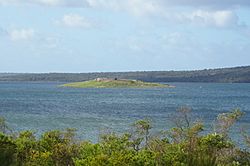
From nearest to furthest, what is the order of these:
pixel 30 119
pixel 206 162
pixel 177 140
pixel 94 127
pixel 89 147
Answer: pixel 206 162 → pixel 89 147 → pixel 177 140 → pixel 94 127 → pixel 30 119

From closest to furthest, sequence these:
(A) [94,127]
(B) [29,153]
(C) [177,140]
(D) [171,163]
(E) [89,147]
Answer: (D) [171,163], (E) [89,147], (B) [29,153], (C) [177,140], (A) [94,127]

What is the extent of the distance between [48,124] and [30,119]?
750cm

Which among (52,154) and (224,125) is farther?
(224,125)

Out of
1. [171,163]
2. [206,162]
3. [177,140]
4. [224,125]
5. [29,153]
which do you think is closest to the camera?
[206,162]

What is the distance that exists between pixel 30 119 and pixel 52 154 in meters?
52.9

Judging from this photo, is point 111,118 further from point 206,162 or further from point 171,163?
point 206,162

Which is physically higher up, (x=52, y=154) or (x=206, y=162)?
(x=206, y=162)

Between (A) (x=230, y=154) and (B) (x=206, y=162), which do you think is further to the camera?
(A) (x=230, y=154)

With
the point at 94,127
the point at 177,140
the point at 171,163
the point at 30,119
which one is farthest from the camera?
the point at 30,119

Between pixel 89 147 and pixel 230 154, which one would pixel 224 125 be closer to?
pixel 230 154

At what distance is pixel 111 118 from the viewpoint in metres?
79.1

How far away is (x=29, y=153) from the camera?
25500 millimetres

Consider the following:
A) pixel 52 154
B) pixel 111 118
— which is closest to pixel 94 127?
pixel 111 118

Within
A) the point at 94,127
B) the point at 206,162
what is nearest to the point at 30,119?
the point at 94,127
